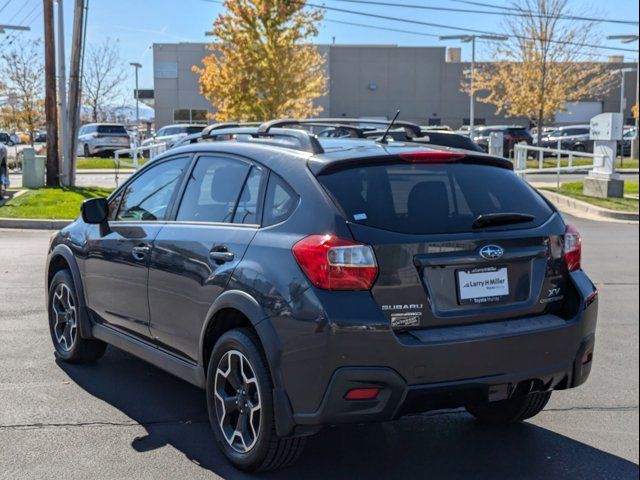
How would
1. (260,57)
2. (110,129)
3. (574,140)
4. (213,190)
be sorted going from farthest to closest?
(574,140) < (110,129) < (260,57) < (213,190)

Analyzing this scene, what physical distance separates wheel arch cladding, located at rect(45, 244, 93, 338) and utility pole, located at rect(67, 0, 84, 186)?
14269mm

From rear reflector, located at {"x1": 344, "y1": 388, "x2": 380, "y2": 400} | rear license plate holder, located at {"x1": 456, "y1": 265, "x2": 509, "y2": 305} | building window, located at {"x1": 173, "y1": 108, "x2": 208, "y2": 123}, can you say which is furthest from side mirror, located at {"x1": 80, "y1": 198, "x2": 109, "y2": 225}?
building window, located at {"x1": 173, "y1": 108, "x2": 208, "y2": 123}

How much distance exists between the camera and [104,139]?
37.1m

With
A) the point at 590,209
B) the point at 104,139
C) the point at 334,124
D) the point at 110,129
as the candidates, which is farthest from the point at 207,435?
the point at 110,129

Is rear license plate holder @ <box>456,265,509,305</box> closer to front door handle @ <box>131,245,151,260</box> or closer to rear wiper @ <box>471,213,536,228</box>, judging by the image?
rear wiper @ <box>471,213,536,228</box>

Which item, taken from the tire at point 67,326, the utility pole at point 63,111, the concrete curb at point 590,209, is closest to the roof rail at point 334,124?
the tire at point 67,326

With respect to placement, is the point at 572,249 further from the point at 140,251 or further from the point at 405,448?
the point at 140,251

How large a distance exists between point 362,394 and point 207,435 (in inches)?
54.5

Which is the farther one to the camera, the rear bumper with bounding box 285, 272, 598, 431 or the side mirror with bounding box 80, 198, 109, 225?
the side mirror with bounding box 80, 198, 109, 225

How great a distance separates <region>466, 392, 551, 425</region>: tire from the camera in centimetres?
469

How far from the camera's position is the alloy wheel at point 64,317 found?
5.98 m

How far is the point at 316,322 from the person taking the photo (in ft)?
11.9

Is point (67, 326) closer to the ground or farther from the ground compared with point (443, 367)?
closer to the ground

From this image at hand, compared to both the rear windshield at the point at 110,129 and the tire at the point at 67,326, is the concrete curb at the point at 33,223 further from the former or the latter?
the rear windshield at the point at 110,129
